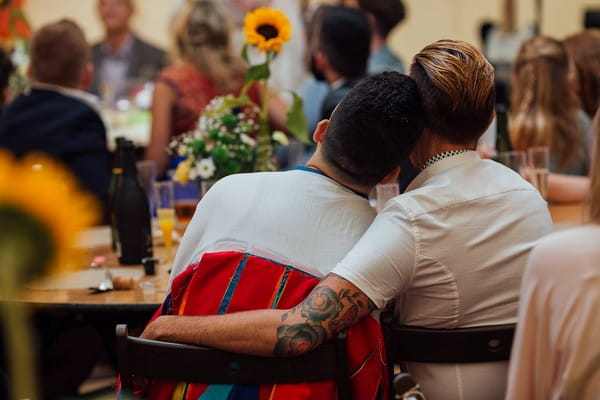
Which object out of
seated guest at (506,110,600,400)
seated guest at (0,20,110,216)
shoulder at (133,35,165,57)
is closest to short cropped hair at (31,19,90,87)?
seated guest at (0,20,110,216)

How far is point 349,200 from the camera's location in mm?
1674

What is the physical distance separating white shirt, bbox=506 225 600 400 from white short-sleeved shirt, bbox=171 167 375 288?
46 cm

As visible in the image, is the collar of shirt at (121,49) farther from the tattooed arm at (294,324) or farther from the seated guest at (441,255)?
the tattooed arm at (294,324)

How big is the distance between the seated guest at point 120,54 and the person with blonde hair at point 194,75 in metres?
2.75

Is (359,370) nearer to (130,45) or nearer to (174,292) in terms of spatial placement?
(174,292)

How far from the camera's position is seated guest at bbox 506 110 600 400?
46.6 inches

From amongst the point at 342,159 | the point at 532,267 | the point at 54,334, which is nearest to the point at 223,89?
the point at 54,334

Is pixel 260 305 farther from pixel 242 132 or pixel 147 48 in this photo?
pixel 147 48

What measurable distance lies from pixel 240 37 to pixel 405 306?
4318 millimetres

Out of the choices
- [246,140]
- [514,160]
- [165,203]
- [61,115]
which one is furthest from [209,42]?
[514,160]

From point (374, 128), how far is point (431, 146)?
142 millimetres

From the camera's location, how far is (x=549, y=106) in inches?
131

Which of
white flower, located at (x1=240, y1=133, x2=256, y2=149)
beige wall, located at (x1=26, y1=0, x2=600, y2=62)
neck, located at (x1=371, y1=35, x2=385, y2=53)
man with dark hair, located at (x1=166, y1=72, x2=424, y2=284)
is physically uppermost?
man with dark hair, located at (x1=166, y1=72, x2=424, y2=284)

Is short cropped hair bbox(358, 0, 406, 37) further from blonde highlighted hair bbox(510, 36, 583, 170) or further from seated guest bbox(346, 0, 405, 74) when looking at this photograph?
blonde highlighted hair bbox(510, 36, 583, 170)
